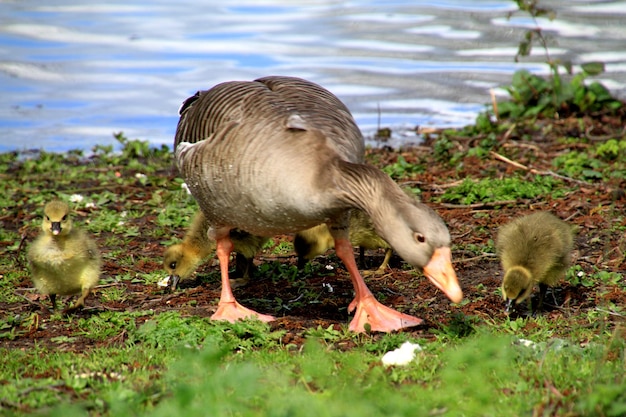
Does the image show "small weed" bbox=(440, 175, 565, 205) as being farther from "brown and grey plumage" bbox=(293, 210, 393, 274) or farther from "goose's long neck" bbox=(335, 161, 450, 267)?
"goose's long neck" bbox=(335, 161, 450, 267)

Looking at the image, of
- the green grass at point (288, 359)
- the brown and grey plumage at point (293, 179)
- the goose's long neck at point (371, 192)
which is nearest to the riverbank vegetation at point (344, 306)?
the green grass at point (288, 359)

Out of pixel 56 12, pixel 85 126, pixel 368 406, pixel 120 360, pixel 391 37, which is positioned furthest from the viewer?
pixel 56 12

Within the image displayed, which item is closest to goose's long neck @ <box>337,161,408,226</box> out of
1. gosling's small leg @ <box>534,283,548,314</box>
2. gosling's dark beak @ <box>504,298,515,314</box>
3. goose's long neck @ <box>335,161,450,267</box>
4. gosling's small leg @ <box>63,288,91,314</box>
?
goose's long neck @ <box>335,161,450,267</box>

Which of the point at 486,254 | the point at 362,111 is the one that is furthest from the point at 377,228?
the point at 362,111

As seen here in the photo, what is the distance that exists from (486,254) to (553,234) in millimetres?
1297

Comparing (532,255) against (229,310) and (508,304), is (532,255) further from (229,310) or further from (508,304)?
(229,310)

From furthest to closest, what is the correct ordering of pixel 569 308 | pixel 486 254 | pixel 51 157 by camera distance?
pixel 51 157 < pixel 486 254 < pixel 569 308

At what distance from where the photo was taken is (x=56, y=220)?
6695 mm

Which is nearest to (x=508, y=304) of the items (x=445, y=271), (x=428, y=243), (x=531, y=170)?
(x=445, y=271)

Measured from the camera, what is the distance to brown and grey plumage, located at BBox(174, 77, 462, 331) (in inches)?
207

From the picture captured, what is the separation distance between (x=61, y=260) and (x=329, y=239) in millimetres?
2277

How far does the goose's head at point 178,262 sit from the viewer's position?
7.32 meters

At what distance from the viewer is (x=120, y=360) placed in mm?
5387

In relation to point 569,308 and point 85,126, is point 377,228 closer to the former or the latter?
point 569,308
